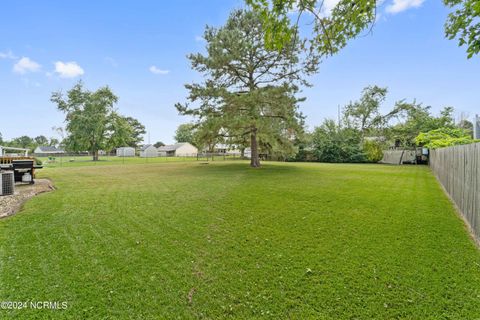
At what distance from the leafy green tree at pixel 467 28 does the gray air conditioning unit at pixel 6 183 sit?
10.8 m

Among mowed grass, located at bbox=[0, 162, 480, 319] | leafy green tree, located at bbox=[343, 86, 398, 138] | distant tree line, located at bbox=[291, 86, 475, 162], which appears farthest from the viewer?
leafy green tree, located at bbox=[343, 86, 398, 138]

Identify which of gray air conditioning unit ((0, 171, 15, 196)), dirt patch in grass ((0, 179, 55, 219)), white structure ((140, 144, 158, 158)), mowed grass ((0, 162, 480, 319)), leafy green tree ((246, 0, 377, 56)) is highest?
leafy green tree ((246, 0, 377, 56))

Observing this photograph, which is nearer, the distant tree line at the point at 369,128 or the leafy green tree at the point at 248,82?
the leafy green tree at the point at 248,82

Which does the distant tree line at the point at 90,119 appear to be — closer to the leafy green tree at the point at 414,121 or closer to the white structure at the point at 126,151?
the white structure at the point at 126,151

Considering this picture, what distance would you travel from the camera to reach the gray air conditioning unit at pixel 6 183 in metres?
6.34

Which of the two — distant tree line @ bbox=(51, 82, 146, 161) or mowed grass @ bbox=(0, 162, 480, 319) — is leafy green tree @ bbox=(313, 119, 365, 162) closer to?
mowed grass @ bbox=(0, 162, 480, 319)

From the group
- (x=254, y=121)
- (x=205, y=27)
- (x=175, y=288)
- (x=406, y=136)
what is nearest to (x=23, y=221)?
(x=175, y=288)

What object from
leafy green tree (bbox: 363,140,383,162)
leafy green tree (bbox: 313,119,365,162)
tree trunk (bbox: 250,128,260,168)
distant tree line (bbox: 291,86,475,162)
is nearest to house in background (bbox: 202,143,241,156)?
tree trunk (bbox: 250,128,260,168)

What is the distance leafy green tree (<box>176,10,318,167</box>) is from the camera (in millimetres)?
12625

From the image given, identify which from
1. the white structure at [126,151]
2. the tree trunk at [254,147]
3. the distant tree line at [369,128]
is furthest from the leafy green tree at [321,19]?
the white structure at [126,151]

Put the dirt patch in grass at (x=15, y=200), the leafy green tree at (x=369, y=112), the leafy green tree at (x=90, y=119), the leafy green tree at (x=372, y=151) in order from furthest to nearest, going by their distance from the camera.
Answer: the leafy green tree at (x=90, y=119) → the leafy green tree at (x=369, y=112) → the leafy green tree at (x=372, y=151) → the dirt patch in grass at (x=15, y=200)

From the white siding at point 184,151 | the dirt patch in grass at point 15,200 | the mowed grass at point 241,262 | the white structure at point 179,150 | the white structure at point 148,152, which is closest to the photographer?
the mowed grass at point 241,262

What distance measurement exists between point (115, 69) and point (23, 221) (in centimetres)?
1446

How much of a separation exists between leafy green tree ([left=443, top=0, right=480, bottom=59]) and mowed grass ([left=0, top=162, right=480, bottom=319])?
3132mm
